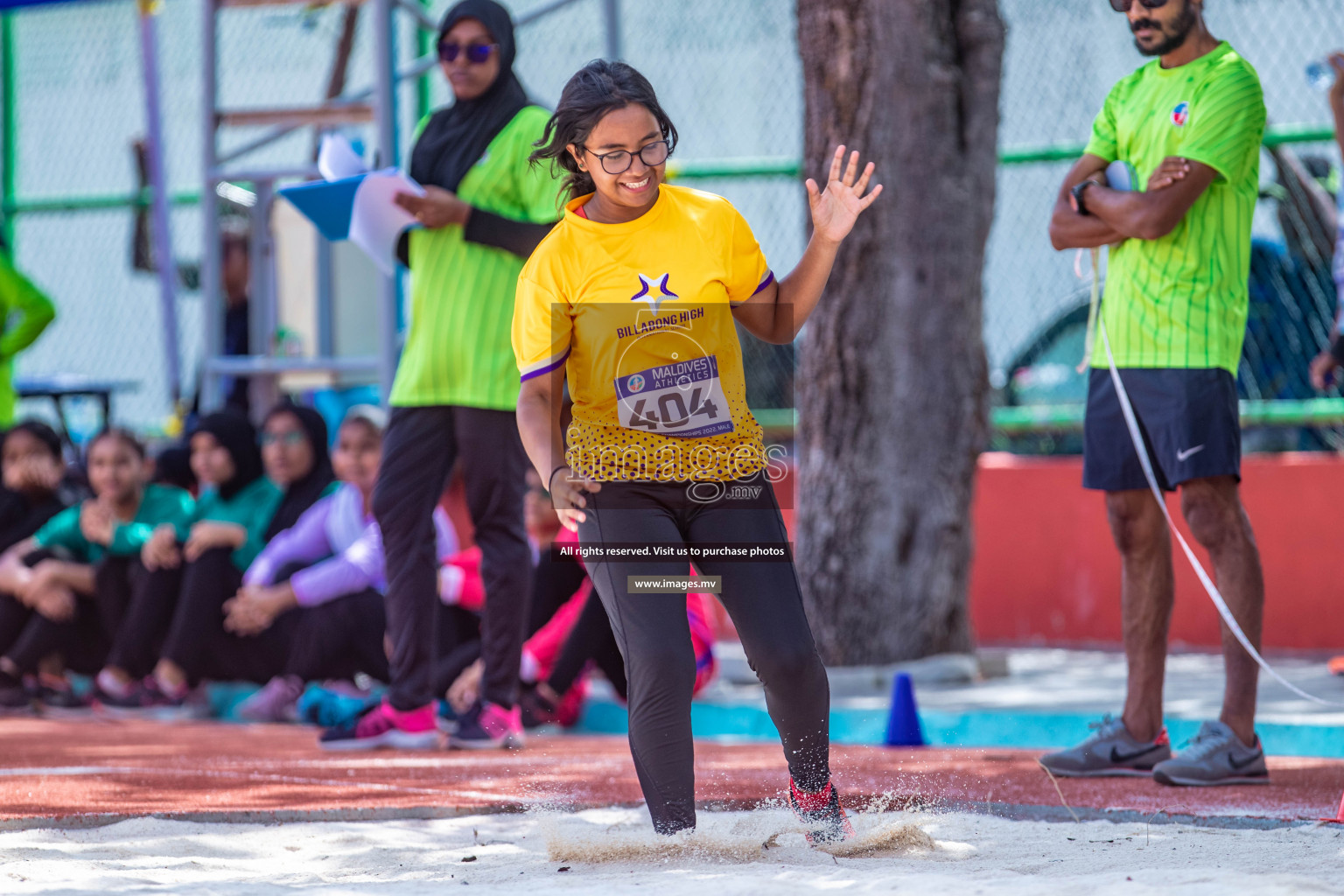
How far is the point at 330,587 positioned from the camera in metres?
5.97

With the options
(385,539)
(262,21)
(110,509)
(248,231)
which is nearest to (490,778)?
(385,539)

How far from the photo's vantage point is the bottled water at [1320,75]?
23.3ft

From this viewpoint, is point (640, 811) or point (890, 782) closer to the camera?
point (640, 811)

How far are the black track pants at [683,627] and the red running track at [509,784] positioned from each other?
0.64 meters

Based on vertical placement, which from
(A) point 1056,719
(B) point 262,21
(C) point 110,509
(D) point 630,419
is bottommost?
(A) point 1056,719

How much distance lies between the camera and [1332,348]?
6441 millimetres


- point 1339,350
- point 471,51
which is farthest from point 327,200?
A: point 1339,350

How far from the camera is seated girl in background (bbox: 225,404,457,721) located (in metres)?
5.96

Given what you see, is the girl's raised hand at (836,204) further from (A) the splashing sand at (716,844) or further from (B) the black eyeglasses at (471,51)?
(B) the black eyeglasses at (471,51)

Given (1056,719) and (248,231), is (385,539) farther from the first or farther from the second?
(248,231)

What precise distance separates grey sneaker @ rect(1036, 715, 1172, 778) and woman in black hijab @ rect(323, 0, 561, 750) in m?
1.71

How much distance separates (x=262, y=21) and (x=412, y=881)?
8.11m

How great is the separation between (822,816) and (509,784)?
1.21 meters

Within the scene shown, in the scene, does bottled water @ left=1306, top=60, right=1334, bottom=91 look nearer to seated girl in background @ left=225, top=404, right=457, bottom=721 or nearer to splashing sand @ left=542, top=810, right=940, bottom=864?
seated girl in background @ left=225, top=404, right=457, bottom=721
